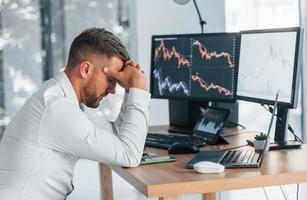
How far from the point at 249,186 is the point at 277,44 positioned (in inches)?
31.1

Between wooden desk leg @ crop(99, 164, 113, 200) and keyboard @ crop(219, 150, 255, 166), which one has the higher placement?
keyboard @ crop(219, 150, 255, 166)

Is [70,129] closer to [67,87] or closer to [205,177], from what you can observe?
[67,87]

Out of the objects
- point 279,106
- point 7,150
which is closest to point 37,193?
point 7,150

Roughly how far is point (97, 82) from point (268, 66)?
2.75 feet

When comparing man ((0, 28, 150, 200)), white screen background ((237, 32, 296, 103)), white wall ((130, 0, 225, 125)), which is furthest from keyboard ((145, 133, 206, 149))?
white wall ((130, 0, 225, 125))

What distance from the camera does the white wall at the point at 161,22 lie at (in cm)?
320

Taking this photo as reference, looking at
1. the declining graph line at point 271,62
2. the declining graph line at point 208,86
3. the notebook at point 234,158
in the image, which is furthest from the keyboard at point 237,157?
the declining graph line at point 208,86

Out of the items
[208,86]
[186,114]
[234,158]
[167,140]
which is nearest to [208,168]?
[234,158]

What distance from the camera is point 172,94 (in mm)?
2730

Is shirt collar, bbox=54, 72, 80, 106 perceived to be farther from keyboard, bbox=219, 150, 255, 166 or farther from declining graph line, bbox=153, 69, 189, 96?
declining graph line, bbox=153, 69, 189, 96

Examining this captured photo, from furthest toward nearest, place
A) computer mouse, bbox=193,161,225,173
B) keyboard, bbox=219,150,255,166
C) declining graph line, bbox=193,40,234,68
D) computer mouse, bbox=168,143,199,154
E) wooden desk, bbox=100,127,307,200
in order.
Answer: declining graph line, bbox=193,40,234,68 < computer mouse, bbox=168,143,199,154 < keyboard, bbox=219,150,255,166 < computer mouse, bbox=193,161,225,173 < wooden desk, bbox=100,127,307,200

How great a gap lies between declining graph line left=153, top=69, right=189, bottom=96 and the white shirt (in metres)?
0.93

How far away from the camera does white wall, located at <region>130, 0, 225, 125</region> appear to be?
3.20 meters

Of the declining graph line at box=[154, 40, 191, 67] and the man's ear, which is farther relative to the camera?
the declining graph line at box=[154, 40, 191, 67]
